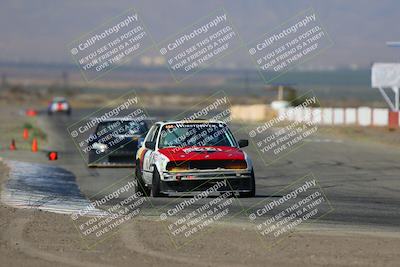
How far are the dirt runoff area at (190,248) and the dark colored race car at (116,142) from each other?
39.3 ft

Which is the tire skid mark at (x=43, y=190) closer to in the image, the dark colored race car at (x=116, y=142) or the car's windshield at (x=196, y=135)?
the dark colored race car at (x=116, y=142)

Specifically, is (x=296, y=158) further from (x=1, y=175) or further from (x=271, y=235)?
(x=271, y=235)

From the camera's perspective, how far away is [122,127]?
2548 cm

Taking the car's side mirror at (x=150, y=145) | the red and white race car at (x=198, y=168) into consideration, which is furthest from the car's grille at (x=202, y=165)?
the car's side mirror at (x=150, y=145)

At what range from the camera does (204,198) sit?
56.7 ft

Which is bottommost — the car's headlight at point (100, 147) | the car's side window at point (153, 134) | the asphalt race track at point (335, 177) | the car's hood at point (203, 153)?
the asphalt race track at point (335, 177)

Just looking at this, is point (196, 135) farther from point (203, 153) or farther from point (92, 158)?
point (92, 158)

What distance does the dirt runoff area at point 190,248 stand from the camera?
10.4m

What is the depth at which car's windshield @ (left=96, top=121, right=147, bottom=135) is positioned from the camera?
25.4 metres

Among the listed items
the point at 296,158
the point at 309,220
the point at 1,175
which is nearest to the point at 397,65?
the point at 296,158

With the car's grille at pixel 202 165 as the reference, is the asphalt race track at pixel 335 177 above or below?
below

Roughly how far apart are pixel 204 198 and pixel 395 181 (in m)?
6.93
